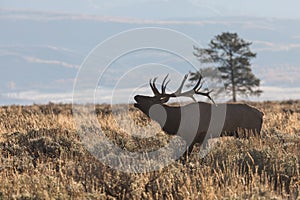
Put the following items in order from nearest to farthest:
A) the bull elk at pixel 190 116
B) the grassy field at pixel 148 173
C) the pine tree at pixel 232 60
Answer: the grassy field at pixel 148 173, the bull elk at pixel 190 116, the pine tree at pixel 232 60

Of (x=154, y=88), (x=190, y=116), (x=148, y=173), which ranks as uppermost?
(x=154, y=88)

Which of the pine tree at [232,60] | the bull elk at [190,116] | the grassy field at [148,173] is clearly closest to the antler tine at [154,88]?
the bull elk at [190,116]

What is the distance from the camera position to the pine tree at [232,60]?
55.2 metres

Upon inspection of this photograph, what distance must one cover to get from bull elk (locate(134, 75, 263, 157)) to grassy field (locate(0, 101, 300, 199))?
1.17ft

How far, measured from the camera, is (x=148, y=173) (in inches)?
370

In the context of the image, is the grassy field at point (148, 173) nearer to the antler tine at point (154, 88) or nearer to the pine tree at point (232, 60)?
the antler tine at point (154, 88)

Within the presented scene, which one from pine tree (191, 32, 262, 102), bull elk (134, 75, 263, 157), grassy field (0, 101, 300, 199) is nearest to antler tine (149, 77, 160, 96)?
bull elk (134, 75, 263, 157)

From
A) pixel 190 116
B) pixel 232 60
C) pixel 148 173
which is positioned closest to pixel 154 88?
pixel 190 116

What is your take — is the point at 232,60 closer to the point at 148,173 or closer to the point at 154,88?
the point at 154,88

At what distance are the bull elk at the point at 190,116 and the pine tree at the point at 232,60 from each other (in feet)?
139

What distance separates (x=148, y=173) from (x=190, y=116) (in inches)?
121

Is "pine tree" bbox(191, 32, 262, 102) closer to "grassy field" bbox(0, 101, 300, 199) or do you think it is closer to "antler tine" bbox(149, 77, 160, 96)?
"grassy field" bbox(0, 101, 300, 199)

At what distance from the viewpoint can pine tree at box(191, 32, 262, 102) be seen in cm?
5516

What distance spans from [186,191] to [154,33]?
20.4ft
